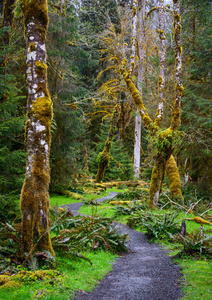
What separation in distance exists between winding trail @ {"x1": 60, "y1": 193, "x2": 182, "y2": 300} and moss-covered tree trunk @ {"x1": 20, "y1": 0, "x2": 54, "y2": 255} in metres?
1.21

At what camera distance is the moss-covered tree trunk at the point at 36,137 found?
15.3 ft

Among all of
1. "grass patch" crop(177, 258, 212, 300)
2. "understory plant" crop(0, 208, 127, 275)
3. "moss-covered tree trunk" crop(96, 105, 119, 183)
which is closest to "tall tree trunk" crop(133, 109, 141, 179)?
"moss-covered tree trunk" crop(96, 105, 119, 183)

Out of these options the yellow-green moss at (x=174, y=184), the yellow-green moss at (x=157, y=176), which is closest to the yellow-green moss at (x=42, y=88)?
the yellow-green moss at (x=157, y=176)

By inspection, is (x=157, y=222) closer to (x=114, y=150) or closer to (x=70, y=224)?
(x=70, y=224)

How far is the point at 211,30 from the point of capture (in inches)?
502

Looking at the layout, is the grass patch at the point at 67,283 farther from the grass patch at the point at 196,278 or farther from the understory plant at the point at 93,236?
the grass patch at the point at 196,278

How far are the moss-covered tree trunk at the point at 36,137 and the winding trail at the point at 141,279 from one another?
1.21 metres

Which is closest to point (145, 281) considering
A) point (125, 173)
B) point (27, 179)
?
point (27, 179)

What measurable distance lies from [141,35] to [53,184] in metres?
15.2

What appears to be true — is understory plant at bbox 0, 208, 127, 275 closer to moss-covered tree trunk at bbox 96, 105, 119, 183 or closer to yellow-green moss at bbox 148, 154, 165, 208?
yellow-green moss at bbox 148, 154, 165, 208

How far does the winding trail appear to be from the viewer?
4199 mm

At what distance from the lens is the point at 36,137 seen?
192 inches

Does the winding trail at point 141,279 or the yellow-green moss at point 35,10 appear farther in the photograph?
the yellow-green moss at point 35,10

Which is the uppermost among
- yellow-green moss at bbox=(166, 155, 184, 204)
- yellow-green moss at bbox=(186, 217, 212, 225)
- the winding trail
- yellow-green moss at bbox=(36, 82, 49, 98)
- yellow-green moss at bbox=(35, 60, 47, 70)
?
yellow-green moss at bbox=(35, 60, 47, 70)
